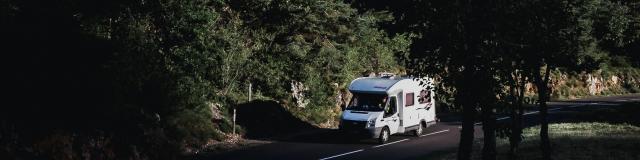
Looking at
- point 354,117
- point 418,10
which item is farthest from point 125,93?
point 418,10

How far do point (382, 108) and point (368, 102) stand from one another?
82 cm

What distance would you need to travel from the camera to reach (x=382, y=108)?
2498cm

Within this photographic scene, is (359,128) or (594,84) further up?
(594,84)

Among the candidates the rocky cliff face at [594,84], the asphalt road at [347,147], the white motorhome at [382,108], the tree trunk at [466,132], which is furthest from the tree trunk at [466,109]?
the rocky cliff face at [594,84]

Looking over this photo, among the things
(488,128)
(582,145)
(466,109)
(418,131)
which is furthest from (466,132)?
(418,131)

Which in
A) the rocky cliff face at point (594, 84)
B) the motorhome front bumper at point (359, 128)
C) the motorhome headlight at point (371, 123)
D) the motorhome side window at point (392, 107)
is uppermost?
the rocky cliff face at point (594, 84)

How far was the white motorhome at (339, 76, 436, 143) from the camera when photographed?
2430cm

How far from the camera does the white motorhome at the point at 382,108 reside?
79.7 ft

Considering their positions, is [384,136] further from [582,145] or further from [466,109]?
[466,109]

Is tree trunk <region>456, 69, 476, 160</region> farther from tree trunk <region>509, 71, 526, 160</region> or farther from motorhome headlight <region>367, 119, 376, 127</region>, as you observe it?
motorhome headlight <region>367, 119, 376, 127</region>

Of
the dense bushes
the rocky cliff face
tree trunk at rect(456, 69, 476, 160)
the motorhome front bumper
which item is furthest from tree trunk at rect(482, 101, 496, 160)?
the rocky cliff face

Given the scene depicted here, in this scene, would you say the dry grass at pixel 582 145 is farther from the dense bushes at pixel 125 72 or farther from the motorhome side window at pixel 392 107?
the dense bushes at pixel 125 72

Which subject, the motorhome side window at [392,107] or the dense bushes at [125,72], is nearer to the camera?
the dense bushes at [125,72]

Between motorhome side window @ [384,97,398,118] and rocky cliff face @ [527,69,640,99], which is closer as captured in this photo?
motorhome side window @ [384,97,398,118]
